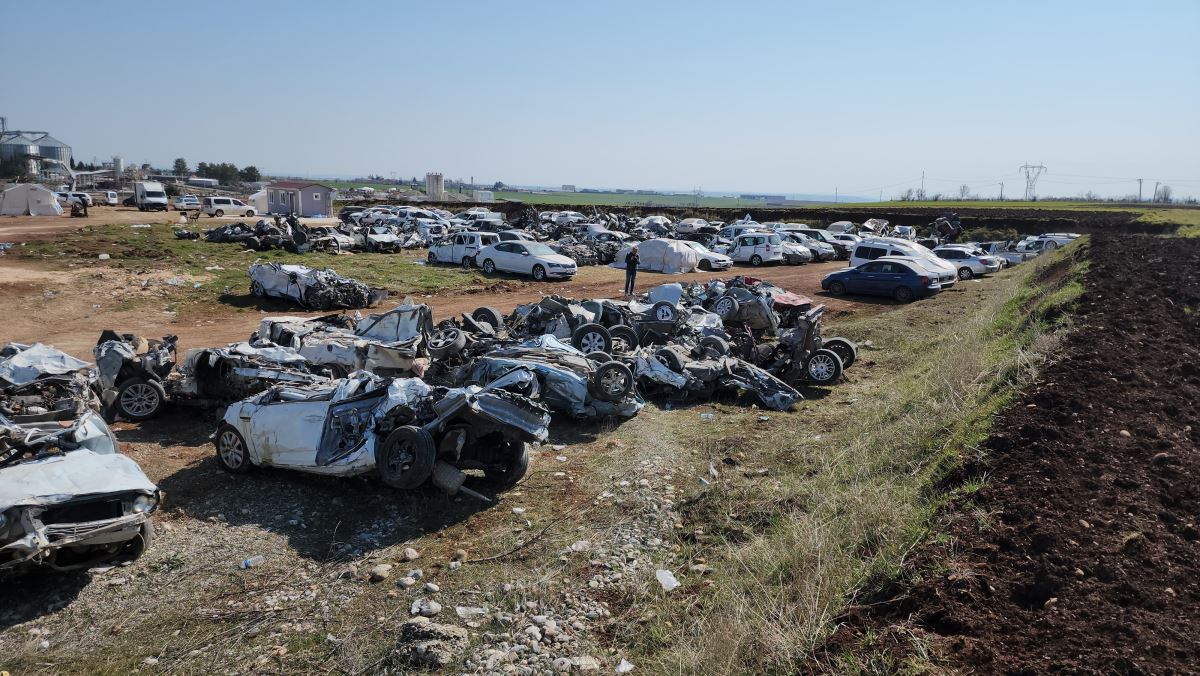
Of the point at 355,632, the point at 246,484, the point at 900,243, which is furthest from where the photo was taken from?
the point at 900,243

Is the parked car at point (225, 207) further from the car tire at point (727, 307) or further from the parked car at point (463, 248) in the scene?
the car tire at point (727, 307)

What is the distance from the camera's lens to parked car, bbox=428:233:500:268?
28.8m

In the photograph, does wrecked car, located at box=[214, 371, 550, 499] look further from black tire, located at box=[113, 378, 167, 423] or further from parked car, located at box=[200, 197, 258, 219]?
parked car, located at box=[200, 197, 258, 219]

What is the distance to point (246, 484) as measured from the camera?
8.27m

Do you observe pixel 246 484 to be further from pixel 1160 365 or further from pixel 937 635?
pixel 1160 365

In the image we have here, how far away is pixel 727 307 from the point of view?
52.1 ft

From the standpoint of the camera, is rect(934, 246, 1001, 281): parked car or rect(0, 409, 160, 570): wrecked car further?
rect(934, 246, 1001, 281): parked car

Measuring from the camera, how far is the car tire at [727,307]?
621 inches

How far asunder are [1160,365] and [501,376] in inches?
347

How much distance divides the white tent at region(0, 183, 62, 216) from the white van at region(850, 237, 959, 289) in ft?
156

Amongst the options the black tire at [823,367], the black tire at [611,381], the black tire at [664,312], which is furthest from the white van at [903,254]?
the black tire at [611,381]

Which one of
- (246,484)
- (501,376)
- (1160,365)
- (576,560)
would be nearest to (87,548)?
(246,484)

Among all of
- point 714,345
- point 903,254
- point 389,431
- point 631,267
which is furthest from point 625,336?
point 903,254

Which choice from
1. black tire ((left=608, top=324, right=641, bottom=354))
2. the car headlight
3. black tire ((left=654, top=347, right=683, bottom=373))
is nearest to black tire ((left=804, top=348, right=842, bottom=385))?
black tire ((left=654, top=347, right=683, bottom=373))
